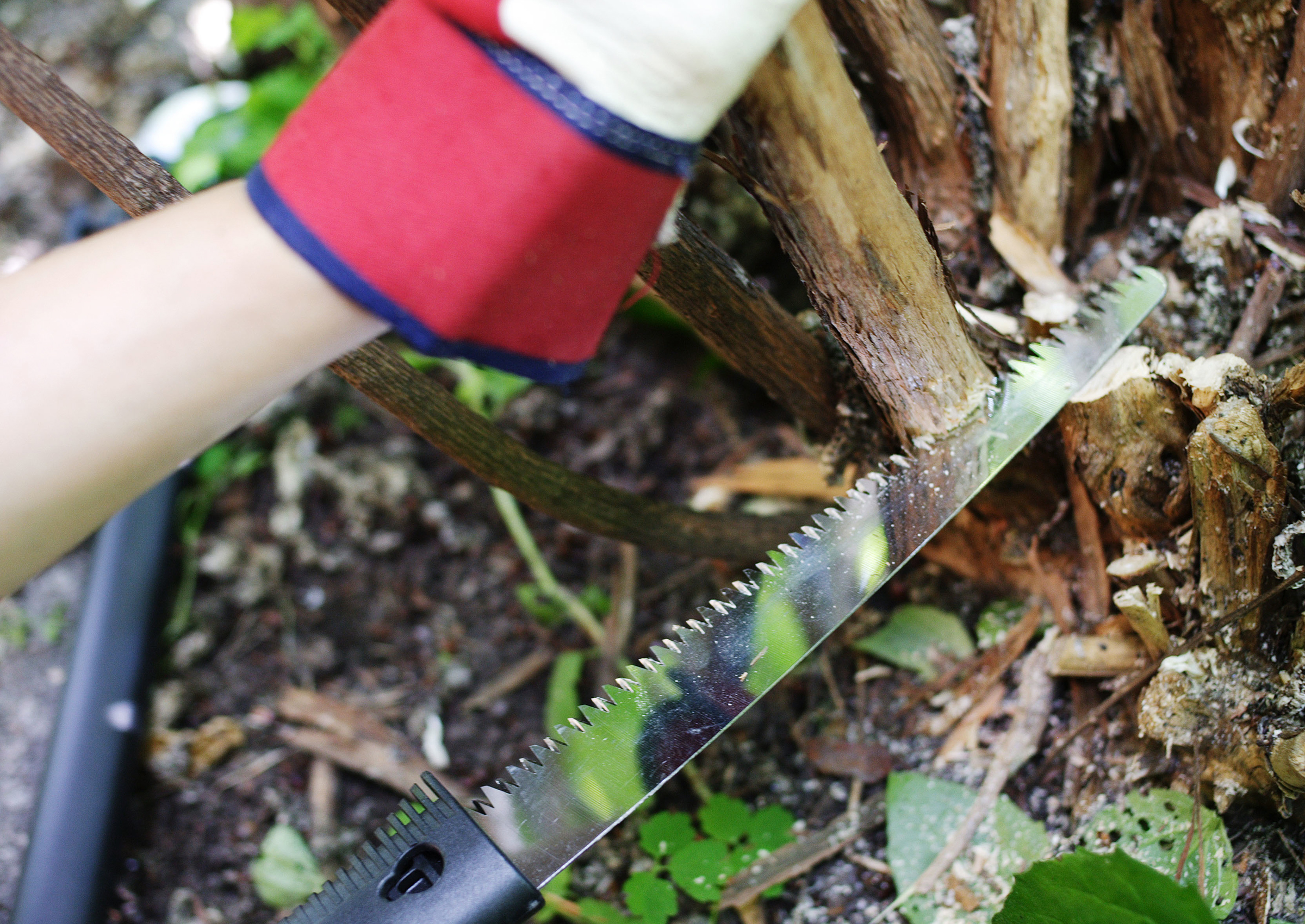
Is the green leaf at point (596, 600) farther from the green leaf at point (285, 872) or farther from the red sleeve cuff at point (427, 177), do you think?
the red sleeve cuff at point (427, 177)

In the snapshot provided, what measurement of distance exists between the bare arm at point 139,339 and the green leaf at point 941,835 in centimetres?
92

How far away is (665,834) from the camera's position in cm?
118

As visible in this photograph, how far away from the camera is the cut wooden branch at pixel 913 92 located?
104 centimetres

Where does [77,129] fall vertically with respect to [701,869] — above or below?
above

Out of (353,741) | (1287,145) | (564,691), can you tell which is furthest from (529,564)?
(1287,145)

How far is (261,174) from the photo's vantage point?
2.27 ft

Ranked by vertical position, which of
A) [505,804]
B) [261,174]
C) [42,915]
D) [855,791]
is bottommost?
[42,915]

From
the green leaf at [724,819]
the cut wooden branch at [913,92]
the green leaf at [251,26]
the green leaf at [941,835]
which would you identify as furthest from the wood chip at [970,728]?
the green leaf at [251,26]

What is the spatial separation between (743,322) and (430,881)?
0.72 metres

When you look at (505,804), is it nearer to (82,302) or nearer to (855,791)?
(855,791)

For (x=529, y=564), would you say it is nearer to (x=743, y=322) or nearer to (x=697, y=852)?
A: (x=697, y=852)

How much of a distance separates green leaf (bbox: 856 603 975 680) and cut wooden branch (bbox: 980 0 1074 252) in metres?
0.56

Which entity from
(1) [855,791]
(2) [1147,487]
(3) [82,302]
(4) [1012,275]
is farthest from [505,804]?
(4) [1012,275]

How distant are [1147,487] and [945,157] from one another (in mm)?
508
